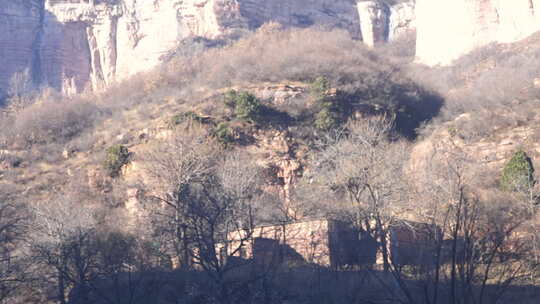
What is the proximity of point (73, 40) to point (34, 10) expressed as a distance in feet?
15.9

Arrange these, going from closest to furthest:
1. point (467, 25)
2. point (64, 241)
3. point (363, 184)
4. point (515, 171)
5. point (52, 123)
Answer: point (64, 241) < point (363, 184) < point (515, 171) < point (52, 123) < point (467, 25)

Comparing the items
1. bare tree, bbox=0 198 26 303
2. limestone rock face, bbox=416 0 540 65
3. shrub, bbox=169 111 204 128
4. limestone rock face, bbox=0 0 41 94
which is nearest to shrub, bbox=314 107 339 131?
shrub, bbox=169 111 204 128

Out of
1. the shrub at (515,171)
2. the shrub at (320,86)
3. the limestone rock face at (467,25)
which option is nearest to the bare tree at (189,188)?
the shrub at (320,86)

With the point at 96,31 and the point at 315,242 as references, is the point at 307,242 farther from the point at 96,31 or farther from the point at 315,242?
the point at 96,31

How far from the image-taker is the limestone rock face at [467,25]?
40500 mm

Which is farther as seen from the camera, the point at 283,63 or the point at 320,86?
the point at 283,63

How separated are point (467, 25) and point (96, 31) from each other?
105 ft

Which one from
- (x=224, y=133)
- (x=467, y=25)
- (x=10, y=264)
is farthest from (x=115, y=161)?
(x=467, y=25)

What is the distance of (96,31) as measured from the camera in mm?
49000

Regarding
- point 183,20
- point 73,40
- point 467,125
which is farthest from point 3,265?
point 73,40

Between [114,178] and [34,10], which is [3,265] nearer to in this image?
[114,178]

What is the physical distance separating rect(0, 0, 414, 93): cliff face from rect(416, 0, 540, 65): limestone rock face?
9696 mm

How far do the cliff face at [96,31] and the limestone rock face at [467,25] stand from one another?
9.70m

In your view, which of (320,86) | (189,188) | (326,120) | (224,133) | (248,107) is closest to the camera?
(189,188)
